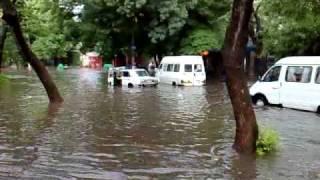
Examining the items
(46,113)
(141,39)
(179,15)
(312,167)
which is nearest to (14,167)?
(312,167)

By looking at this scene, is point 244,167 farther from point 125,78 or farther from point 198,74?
point 198,74

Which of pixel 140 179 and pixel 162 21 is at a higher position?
pixel 162 21

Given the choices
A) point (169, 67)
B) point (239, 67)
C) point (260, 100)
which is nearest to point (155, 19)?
point (169, 67)

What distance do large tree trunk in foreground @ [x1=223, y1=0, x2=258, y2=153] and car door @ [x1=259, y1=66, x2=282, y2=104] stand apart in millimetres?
10614

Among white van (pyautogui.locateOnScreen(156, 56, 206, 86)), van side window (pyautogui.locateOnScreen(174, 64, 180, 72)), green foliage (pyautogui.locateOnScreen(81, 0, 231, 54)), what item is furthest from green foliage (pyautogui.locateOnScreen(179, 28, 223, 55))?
van side window (pyautogui.locateOnScreen(174, 64, 180, 72))

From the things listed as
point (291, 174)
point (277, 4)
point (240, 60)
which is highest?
point (277, 4)

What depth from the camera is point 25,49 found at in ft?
73.2

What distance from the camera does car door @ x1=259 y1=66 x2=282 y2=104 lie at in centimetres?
2134

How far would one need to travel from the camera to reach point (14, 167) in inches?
402

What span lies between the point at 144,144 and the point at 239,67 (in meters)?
3.22

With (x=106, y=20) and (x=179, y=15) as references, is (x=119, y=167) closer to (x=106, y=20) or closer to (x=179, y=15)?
(x=179, y=15)

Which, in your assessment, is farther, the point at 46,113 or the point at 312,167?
the point at 46,113

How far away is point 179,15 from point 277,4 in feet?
71.3

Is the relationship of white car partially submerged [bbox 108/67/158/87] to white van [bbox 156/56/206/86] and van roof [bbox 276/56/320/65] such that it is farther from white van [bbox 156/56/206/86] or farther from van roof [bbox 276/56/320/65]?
van roof [bbox 276/56/320/65]
